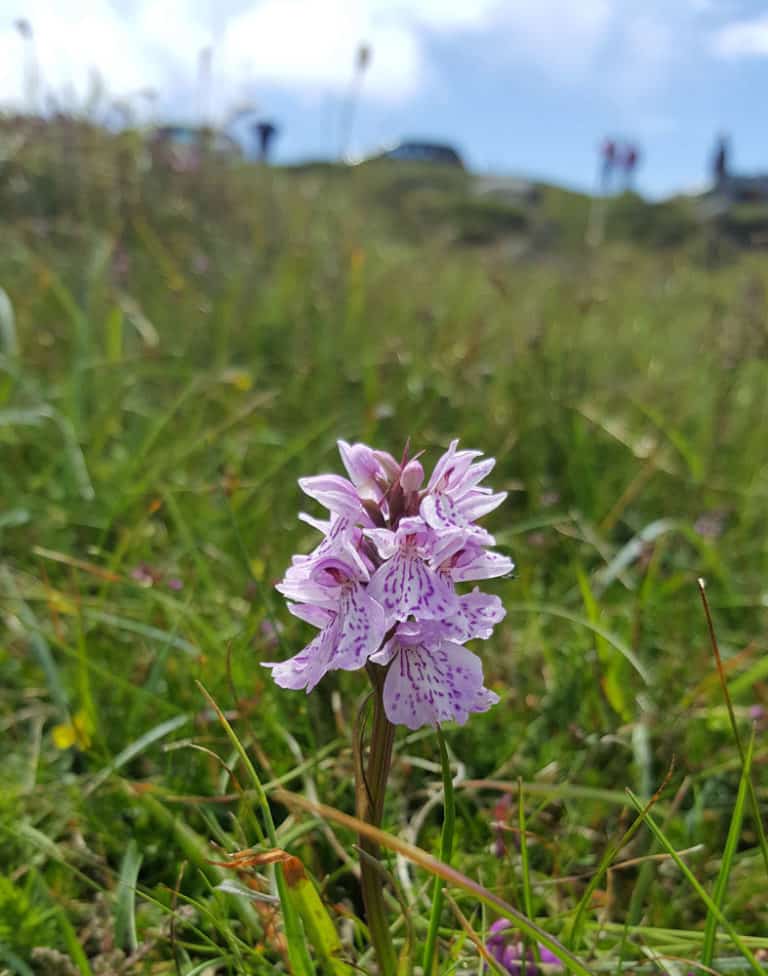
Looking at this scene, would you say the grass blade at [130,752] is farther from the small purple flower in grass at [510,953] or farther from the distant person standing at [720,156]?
the distant person standing at [720,156]

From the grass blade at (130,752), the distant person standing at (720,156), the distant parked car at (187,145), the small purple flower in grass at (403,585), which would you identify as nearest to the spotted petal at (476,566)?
the small purple flower in grass at (403,585)

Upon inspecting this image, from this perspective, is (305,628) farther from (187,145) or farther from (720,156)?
(187,145)

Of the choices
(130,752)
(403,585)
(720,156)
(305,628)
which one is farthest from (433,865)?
(720,156)

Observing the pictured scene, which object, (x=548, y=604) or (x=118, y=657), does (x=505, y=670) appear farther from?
(x=118, y=657)

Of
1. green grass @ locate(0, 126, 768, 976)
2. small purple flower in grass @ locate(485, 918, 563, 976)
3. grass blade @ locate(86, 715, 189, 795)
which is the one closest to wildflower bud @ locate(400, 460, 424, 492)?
green grass @ locate(0, 126, 768, 976)

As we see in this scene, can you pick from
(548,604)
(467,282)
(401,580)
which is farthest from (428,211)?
(401,580)
